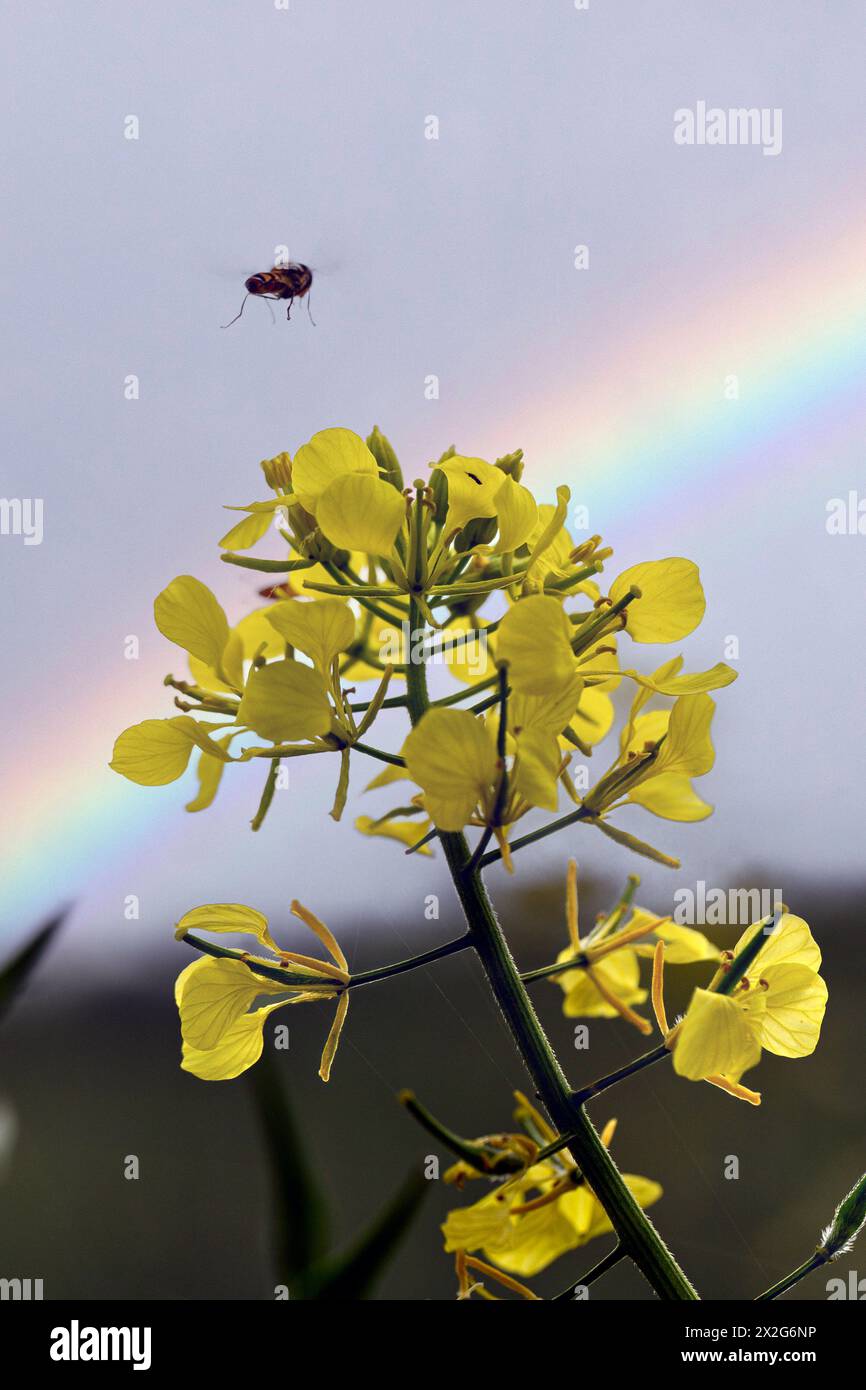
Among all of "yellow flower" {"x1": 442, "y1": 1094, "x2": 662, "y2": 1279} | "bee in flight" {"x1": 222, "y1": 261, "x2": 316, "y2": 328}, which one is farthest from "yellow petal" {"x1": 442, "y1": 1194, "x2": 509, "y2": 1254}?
"bee in flight" {"x1": 222, "y1": 261, "x2": 316, "y2": 328}

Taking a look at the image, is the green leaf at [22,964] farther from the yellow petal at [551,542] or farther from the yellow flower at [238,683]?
the yellow petal at [551,542]

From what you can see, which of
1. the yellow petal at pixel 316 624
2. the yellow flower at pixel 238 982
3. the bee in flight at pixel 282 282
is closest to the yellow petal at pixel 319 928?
the yellow flower at pixel 238 982

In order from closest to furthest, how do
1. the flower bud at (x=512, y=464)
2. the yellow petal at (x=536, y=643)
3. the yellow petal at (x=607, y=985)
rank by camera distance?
the yellow petal at (x=536, y=643), the flower bud at (x=512, y=464), the yellow petal at (x=607, y=985)

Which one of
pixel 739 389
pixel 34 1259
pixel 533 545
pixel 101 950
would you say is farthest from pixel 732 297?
pixel 34 1259

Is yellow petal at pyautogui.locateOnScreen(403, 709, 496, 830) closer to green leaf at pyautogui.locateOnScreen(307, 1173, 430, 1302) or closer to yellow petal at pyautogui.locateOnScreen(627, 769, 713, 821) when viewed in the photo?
yellow petal at pyautogui.locateOnScreen(627, 769, 713, 821)

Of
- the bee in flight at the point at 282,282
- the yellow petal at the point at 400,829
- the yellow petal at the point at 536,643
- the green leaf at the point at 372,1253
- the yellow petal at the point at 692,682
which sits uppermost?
the bee in flight at the point at 282,282
